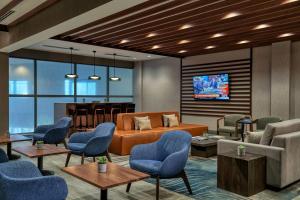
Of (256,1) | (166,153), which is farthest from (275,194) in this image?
(256,1)

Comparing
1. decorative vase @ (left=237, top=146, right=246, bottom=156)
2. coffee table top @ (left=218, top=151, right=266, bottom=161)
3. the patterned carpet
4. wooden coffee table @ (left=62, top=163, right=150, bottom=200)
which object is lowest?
the patterned carpet

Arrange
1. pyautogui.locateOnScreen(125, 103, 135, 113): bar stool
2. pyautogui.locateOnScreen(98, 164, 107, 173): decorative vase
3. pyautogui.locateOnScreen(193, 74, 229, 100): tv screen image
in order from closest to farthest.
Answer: pyautogui.locateOnScreen(98, 164, 107, 173): decorative vase < pyautogui.locateOnScreen(193, 74, 229, 100): tv screen image < pyautogui.locateOnScreen(125, 103, 135, 113): bar stool

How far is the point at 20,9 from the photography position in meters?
5.38

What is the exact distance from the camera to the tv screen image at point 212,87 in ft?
30.0

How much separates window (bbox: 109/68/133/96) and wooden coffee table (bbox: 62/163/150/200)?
8.72 metres

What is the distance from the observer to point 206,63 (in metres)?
9.74

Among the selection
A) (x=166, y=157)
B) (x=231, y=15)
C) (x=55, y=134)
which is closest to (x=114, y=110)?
→ (x=55, y=134)

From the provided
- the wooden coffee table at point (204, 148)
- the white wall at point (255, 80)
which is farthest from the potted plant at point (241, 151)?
the white wall at point (255, 80)

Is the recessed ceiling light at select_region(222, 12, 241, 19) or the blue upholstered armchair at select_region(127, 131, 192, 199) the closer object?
the blue upholstered armchair at select_region(127, 131, 192, 199)

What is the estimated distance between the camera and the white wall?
7.67 metres

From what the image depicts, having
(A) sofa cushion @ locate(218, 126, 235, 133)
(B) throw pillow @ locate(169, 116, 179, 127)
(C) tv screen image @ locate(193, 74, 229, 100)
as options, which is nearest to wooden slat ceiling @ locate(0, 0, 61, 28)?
(B) throw pillow @ locate(169, 116, 179, 127)

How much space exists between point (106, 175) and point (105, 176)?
1.6 inches

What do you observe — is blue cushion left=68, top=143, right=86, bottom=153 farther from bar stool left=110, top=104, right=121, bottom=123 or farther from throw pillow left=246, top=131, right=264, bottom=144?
bar stool left=110, top=104, right=121, bottom=123

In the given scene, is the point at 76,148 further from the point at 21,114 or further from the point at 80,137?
the point at 21,114
